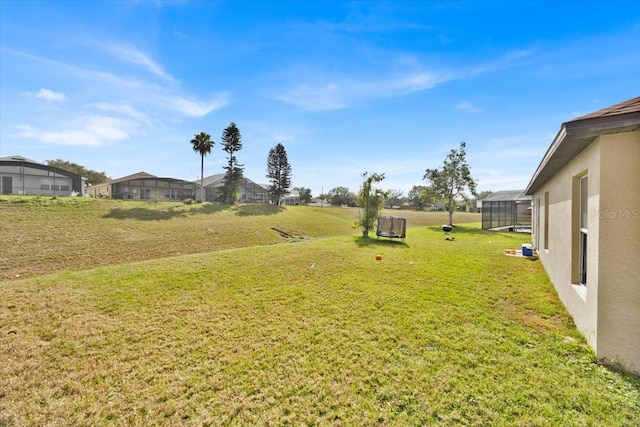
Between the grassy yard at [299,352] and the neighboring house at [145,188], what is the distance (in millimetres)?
31183

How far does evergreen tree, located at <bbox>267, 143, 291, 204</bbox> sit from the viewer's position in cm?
4122

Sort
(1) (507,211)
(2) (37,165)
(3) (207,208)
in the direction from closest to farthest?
1. (1) (507,211)
2. (2) (37,165)
3. (3) (207,208)

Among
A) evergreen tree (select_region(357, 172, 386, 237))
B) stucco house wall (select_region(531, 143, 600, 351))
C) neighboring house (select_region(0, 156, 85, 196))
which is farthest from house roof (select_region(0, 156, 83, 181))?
stucco house wall (select_region(531, 143, 600, 351))

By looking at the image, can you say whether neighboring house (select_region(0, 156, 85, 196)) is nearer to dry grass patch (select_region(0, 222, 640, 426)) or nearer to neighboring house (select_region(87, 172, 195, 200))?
neighboring house (select_region(87, 172, 195, 200))

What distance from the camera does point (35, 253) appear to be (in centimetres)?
1076

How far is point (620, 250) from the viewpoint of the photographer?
3170mm

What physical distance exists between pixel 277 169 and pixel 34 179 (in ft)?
87.9

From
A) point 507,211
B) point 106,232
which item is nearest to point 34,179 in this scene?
point 106,232

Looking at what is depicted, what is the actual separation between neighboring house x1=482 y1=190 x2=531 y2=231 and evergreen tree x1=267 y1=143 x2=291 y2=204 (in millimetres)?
28050

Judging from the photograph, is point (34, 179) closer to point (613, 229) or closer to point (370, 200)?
point (370, 200)

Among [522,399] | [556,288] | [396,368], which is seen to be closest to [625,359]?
[522,399]

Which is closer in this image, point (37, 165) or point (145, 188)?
point (37, 165)

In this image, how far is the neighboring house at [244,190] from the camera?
135 ft

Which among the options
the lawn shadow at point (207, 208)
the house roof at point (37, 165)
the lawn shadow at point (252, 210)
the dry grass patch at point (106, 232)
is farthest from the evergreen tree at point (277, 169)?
the house roof at point (37, 165)
